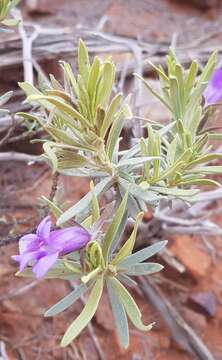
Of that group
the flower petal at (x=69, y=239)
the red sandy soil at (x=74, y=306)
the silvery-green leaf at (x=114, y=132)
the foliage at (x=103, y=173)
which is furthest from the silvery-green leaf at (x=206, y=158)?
the red sandy soil at (x=74, y=306)

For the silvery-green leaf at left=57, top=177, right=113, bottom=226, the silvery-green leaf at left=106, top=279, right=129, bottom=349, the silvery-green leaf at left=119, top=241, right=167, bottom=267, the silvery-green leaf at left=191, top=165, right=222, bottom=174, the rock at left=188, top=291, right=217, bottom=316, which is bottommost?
the rock at left=188, top=291, right=217, bottom=316

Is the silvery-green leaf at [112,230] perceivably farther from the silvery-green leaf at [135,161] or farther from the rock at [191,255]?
the rock at [191,255]

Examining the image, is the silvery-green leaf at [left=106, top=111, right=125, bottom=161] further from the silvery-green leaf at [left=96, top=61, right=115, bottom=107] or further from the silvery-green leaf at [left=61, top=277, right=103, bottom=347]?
the silvery-green leaf at [left=61, top=277, right=103, bottom=347]

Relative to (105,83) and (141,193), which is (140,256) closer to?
(141,193)

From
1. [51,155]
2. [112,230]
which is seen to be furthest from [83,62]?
[112,230]

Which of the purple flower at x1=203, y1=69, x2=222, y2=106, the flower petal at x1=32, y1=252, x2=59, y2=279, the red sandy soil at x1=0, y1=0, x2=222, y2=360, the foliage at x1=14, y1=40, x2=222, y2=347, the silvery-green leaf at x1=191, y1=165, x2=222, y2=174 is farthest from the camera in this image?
the red sandy soil at x1=0, y1=0, x2=222, y2=360

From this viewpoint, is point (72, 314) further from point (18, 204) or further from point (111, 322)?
point (18, 204)

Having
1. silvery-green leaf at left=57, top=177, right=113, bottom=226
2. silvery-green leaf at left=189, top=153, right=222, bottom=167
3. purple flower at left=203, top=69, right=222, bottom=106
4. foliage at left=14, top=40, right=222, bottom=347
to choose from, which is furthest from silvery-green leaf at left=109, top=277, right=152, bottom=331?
purple flower at left=203, top=69, right=222, bottom=106
